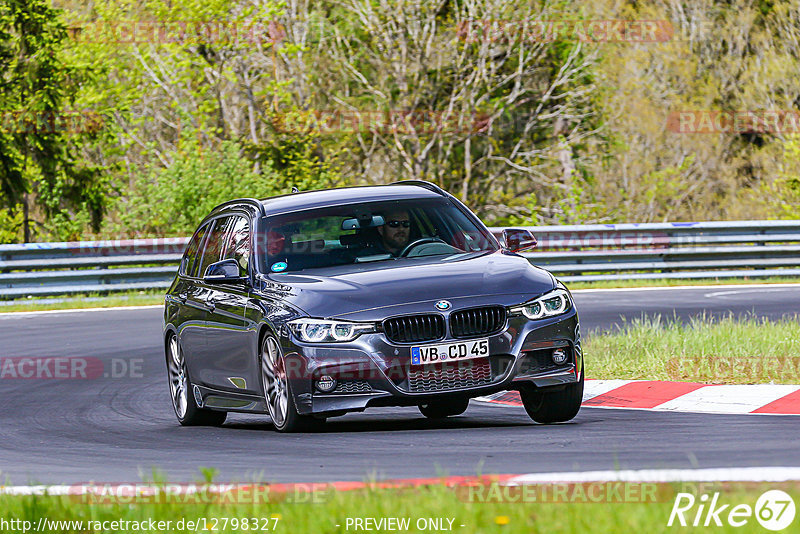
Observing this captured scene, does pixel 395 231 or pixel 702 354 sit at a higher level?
pixel 395 231

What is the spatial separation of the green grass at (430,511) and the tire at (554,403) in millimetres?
3017

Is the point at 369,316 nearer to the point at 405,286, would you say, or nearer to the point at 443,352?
the point at 405,286

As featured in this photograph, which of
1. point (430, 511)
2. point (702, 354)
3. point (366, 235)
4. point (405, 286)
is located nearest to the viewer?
point (430, 511)

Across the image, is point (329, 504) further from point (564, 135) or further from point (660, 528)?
point (564, 135)

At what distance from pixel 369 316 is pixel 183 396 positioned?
2830 millimetres

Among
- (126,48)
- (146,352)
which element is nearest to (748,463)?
(146,352)

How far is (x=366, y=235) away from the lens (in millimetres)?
9633

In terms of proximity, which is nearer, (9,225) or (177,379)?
(177,379)

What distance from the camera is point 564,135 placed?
4034cm

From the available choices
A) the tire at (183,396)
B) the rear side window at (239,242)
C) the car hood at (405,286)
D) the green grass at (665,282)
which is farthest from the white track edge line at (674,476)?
the green grass at (665,282)

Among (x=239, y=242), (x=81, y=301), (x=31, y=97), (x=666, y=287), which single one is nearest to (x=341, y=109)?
(x=31, y=97)

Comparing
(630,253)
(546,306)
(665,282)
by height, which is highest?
(546,306)

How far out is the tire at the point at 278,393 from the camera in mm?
8609

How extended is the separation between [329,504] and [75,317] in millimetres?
14994
